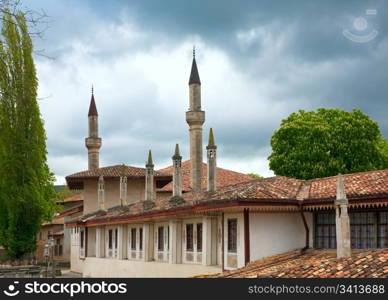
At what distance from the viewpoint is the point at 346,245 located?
15.0 metres

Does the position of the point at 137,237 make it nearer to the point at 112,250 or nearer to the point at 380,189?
the point at 112,250

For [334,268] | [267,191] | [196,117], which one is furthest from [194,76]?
[334,268]

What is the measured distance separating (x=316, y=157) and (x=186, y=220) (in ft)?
57.2

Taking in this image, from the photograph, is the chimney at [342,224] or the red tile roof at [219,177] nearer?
the chimney at [342,224]

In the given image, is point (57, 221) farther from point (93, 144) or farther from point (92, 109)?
point (92, 109)

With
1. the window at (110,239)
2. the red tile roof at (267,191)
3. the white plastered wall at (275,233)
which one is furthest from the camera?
the window at (110,239)

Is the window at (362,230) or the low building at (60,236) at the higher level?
the window at (362,230)

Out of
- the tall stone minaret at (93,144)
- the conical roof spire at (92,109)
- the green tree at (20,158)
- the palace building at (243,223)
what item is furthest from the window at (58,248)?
the palace building at (243,223)

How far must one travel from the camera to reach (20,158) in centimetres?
3131

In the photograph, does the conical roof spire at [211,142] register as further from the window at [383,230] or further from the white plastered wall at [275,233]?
the window at [383,230]

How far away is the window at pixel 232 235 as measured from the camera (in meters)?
17.3

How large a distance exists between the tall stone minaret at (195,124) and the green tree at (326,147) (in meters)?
6.52

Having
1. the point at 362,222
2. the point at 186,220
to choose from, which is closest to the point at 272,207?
the point at 362,222

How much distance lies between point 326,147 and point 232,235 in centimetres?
2092
